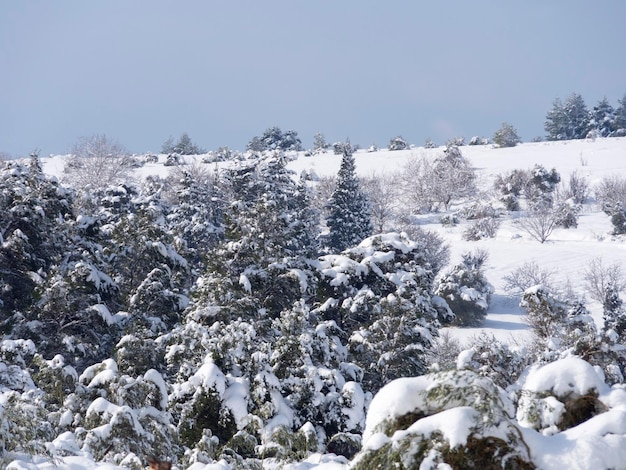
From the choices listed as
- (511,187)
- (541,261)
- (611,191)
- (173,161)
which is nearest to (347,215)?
(541,261)

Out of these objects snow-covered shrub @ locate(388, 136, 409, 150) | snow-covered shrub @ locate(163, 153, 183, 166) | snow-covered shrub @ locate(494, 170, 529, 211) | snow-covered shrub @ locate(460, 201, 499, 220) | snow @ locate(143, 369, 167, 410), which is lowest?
snow-covered shrub @ locate(460, 201, 499, 220)

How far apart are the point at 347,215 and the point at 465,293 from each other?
11695 mm

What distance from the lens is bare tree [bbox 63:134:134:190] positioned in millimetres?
56000

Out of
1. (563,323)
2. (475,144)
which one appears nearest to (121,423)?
(563,323)

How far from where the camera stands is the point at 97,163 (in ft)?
189

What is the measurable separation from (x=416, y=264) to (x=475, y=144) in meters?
84.2

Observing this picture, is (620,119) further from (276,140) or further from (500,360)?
(500,360)

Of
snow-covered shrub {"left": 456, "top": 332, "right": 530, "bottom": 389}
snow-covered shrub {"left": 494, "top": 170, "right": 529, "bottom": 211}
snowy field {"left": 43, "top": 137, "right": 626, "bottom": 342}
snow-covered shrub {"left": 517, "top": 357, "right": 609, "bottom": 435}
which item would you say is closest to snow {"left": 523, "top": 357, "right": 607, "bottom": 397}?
snow-covered shrub {"left": 517, "top": 357, "right": 609, "bottom": 435}

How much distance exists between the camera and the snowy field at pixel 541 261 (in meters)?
3.47

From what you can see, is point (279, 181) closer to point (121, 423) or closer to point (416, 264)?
point (416, 264)

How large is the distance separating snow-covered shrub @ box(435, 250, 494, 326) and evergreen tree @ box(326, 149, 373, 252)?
26.2 feet

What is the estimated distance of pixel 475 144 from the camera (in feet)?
324

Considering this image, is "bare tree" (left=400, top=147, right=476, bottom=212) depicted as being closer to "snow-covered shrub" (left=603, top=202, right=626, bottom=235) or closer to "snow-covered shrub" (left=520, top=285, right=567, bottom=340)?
"snow-covered shrub" (left=603, top=202, right=626, bottom=235)

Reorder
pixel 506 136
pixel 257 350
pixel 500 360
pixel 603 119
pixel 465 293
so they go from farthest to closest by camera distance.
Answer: pixel 603 119
pixel 506 136
pixel 465 293
pixel 500 360
pixel 257 350
